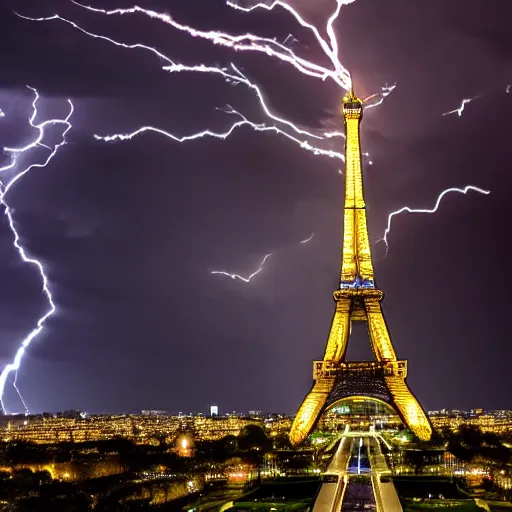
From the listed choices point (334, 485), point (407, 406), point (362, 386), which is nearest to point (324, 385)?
point (362, 386)

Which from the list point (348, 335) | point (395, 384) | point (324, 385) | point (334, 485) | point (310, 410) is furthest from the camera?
point (348, 335)

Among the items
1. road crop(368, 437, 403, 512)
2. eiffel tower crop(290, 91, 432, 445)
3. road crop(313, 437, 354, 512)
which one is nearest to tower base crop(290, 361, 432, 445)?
eiffel tower crop(290, 91, 432, 445)

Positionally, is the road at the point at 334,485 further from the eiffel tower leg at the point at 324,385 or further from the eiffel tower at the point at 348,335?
the eiffel tower at the point at 348,335

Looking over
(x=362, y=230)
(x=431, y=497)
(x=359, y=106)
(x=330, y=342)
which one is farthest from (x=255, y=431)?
(x=431, y=497)

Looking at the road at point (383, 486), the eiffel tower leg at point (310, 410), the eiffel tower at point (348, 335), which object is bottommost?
the road at point (383, 486)

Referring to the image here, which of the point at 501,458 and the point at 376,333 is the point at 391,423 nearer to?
the point at 376,333

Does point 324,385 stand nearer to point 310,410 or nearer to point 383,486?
point 310,410

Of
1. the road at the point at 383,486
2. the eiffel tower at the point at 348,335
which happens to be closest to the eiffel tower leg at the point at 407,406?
the eiffel tower at the point at 348,335
